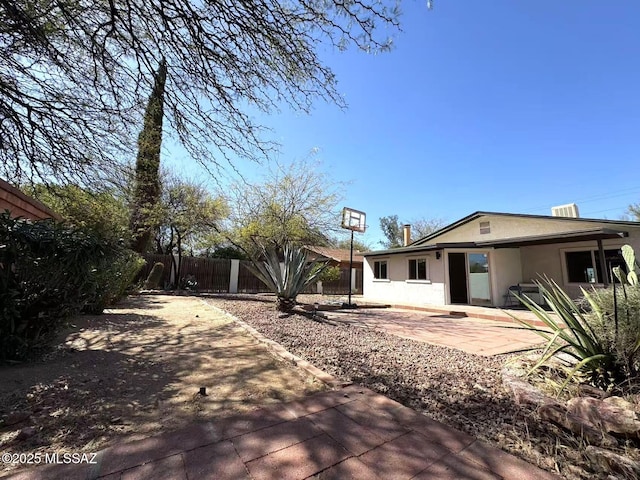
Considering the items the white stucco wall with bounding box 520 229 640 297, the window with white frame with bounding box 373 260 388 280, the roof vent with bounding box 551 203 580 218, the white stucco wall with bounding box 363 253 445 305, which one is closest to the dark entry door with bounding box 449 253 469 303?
the white stucco wall with bounding box 363 253 445 305

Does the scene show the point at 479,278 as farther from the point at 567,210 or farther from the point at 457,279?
the point at 567,210

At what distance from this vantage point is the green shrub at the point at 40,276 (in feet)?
9.45

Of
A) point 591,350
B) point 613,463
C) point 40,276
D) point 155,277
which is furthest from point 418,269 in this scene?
point 155,277

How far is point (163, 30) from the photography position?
12.9 feet

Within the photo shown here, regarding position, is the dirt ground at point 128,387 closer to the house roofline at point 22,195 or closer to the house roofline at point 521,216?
the house roofline at point 22,195

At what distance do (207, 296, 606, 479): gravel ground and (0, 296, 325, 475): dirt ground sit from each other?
663 mm

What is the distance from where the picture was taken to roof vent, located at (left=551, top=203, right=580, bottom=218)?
12234mm

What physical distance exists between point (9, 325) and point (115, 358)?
3.48 feet

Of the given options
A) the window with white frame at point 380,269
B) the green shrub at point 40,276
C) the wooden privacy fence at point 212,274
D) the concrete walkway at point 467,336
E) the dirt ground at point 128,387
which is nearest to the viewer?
the dirt ground at point 128,387

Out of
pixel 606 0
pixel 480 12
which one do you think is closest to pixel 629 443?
pixel 480 12

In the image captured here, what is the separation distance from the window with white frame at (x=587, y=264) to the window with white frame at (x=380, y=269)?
23.3 feet

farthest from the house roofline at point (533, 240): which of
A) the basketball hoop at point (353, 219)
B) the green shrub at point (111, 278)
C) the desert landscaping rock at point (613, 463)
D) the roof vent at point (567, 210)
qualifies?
the green shrub at point (111, 278)

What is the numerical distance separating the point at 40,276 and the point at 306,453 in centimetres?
320

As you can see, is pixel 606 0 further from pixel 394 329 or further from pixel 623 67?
pixel 394 329
